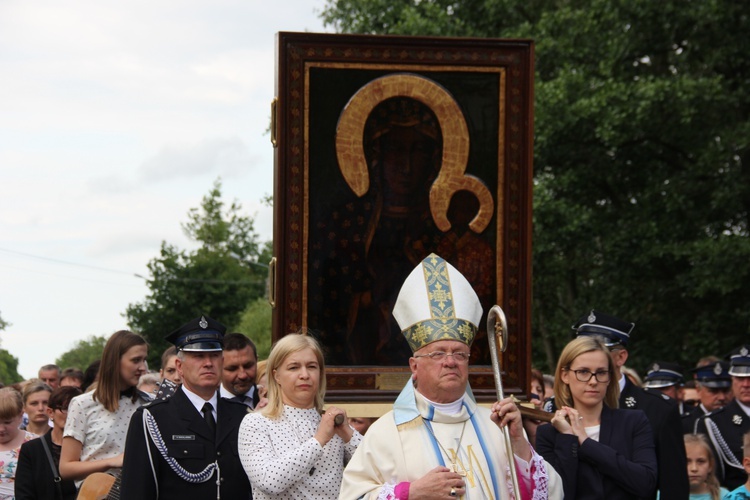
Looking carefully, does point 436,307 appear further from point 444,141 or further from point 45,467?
point 444,141

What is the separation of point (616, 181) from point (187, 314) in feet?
91.3

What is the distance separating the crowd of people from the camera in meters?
5.69

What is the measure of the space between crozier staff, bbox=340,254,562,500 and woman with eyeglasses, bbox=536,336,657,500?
74 centimetres

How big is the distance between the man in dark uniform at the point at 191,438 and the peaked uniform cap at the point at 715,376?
545 cm

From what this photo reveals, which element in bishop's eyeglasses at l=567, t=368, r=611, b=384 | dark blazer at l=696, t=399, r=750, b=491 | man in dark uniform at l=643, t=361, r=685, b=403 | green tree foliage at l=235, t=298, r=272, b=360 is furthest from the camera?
green tree foliage at l=235, t=298, r=272, b=360

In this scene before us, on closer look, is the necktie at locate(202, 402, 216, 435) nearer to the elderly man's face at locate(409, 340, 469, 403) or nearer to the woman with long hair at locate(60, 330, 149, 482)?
the woman with long hair at locate(60, 330, 149, 482)

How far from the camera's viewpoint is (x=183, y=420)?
682cm

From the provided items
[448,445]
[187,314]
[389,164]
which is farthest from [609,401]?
[187,314]

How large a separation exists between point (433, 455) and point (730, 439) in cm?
431

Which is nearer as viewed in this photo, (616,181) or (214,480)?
(214,480)

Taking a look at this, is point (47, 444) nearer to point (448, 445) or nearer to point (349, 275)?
point (349, 275)

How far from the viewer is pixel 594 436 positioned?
268 inches

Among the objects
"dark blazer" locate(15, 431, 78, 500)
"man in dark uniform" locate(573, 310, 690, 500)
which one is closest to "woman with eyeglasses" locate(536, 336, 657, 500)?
"man in dark uniform" locate(573, 310, 690, 500)

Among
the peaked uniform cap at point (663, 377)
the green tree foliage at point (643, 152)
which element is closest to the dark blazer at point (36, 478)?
the peaked uniform cap at point (663, 377)
